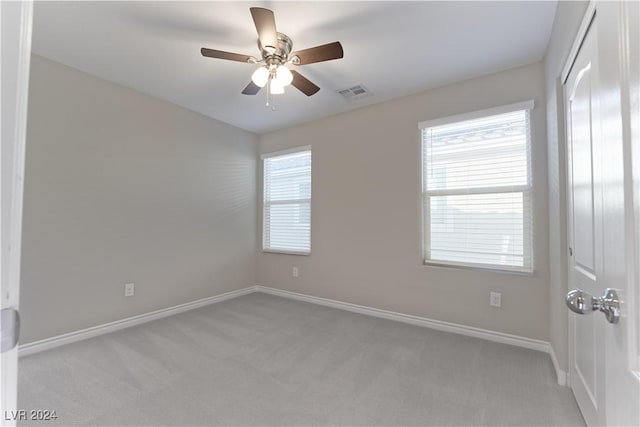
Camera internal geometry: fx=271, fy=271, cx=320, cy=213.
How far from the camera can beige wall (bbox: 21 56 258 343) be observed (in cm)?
235

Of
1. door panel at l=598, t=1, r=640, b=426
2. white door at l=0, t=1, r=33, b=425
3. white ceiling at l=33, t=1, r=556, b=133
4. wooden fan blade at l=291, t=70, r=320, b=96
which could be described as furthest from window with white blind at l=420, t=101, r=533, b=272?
white door at l=0, t=1, r=33, b=425

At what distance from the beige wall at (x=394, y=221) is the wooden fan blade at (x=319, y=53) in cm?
148

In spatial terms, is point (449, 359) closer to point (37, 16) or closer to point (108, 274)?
point (108, 274)

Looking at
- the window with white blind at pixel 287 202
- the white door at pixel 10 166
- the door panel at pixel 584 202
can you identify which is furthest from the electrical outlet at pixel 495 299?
the white door at pixel 10 166

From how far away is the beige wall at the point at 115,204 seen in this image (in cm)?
235

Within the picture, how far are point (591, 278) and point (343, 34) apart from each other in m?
2.19

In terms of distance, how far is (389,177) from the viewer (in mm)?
3145

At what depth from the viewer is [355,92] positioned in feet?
9.76

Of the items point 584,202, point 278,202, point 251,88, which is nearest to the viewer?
point 584,202

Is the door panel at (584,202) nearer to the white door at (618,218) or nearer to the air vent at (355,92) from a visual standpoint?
the white door at (618,218)

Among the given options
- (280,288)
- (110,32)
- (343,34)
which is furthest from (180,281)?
(343,34)

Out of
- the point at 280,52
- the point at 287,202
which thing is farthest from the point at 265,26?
the point at 287,202

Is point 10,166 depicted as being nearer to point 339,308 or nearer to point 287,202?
point 339,308

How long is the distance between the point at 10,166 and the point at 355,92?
2945 mm
